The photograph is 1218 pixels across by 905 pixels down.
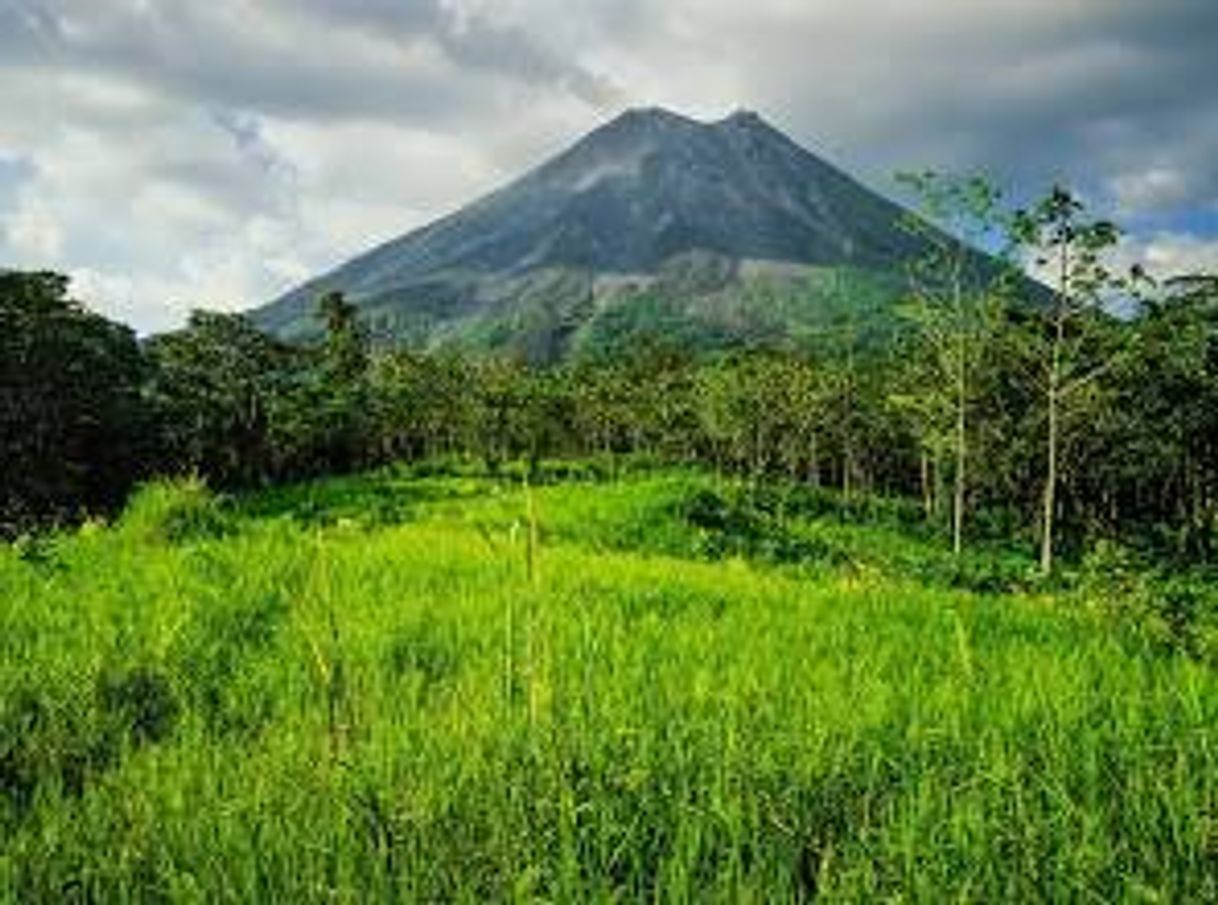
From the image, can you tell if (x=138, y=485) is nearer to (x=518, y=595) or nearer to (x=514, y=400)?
(x=518, y=595)

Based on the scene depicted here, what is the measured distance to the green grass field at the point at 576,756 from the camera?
3621 millimetres

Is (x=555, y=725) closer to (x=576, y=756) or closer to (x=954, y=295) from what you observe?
(x=576, y=756)

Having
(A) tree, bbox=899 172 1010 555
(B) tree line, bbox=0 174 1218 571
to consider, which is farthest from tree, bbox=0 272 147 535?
(A) tree, bbox=899 172 1010 555

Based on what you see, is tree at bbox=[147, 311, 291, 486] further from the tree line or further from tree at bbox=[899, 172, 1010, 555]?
tree at bbox=[899, 172, 1010, 555]

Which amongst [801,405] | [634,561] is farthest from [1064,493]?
[634,561]

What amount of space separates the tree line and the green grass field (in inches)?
1506

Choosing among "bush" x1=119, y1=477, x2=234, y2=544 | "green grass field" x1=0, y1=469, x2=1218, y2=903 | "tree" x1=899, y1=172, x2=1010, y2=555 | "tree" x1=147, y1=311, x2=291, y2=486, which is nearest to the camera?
"green grass field" x1=0, y1=469, x2=1218, y2=903

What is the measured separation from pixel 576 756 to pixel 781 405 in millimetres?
90281

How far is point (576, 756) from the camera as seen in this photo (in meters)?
A: 4.48

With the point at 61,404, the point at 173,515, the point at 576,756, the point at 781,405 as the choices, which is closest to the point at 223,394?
the point at 61,404

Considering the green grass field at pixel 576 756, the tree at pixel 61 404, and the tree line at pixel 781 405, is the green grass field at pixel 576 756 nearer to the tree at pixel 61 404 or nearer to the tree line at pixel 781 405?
the tree line at pixel 781 405

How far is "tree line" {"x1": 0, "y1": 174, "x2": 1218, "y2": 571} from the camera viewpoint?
57.3 meters

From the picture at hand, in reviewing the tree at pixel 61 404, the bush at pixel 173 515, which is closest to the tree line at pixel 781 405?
the tree at pixel 61 404

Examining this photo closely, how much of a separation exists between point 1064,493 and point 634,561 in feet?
280
